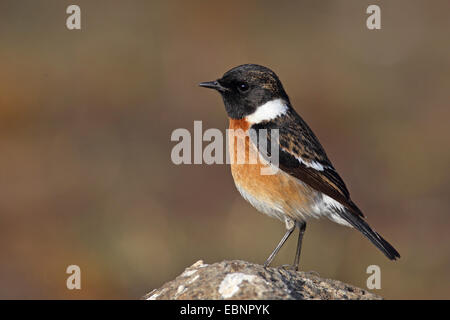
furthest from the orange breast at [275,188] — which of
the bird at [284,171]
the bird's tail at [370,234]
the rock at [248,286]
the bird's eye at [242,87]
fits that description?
the rock at [248,286]

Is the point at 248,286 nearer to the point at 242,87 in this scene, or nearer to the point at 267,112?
the point at 267,112

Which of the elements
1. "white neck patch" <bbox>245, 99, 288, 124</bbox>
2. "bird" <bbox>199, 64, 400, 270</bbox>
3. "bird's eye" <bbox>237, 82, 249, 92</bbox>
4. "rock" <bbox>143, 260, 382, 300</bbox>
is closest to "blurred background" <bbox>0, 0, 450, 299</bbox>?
"bird" <bbox>199, 64, 400, 270</bbox>

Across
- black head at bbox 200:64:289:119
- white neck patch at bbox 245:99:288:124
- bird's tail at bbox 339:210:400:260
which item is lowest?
bird's tail at bbox 339:210:400:260

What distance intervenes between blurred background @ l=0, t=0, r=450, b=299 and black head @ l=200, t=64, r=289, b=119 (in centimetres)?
303

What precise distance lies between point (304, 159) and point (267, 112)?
2.27 ft

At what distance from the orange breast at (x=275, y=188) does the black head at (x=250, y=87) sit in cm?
57

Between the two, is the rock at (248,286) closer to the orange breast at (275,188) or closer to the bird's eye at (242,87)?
the orange breast at (275,188)

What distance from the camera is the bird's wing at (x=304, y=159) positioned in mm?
6688

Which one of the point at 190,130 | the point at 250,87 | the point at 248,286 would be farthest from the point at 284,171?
the point at 190,130

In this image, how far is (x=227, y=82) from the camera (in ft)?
23.5

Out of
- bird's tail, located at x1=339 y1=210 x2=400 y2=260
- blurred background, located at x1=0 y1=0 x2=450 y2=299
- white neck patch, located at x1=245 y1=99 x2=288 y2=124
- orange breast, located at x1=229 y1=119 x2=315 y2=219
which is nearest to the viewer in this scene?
bird's tail, located at x1=339 y1=210 x2=400 y2=260

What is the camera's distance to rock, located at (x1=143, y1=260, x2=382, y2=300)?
4.82 m

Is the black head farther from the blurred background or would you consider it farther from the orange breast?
the blurred background

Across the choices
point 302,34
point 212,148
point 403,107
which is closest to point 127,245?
point 212,148
